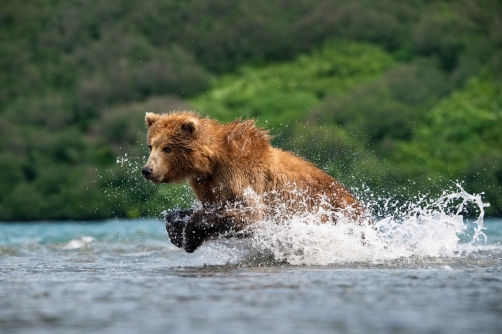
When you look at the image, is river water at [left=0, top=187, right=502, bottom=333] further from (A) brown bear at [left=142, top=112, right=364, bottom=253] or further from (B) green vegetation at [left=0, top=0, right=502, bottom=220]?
(B) green vegetation at [left=0, top=0, right=502, bottom=220]

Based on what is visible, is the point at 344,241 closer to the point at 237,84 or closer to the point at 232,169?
the point at 232,169

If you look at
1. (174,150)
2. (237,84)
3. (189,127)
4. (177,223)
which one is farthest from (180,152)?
(237,84)

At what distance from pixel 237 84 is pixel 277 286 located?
2730 cm

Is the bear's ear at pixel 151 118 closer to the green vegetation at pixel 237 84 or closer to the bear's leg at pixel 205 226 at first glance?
the bear's leg at pixel 205 226

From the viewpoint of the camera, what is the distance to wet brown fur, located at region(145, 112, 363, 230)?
9250mm

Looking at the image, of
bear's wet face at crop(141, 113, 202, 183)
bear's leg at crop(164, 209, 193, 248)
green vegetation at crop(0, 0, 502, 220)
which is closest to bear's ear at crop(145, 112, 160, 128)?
bear's wet face at crop(141, 113, 202, 183)

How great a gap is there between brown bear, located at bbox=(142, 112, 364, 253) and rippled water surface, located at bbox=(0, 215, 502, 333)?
0.32 m

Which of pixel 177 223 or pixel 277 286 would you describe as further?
pixel 177 223

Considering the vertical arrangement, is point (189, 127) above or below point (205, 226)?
above

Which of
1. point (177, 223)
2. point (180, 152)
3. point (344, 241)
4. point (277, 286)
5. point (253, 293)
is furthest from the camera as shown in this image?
point (177, 223)

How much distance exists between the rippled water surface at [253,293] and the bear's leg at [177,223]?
235mm

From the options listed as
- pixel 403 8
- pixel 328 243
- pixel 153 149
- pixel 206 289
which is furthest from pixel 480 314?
pixel 403 8

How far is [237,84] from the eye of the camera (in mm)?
34375

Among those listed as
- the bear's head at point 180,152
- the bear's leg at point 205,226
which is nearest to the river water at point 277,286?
the bear's leg at point 205,226
